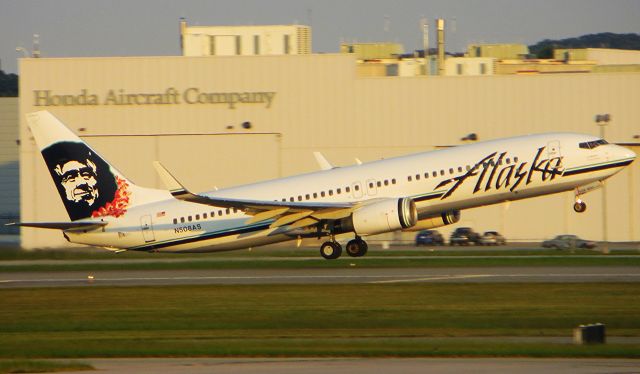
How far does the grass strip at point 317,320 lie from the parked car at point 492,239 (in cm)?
3195

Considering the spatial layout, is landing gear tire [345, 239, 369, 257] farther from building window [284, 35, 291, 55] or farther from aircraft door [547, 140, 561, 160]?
building window [284, 35, 291, 55]

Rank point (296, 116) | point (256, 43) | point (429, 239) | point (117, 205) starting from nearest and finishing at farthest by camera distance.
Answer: point (117, 205) → point (429, 239) → point (296, 116) → point (256, 43)

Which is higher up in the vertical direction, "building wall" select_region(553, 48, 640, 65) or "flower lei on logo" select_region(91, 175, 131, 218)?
"building wall" select_region(553, 48, 640, 65)

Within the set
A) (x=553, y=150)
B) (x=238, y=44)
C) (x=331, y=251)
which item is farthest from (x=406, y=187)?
(x=238, y=44)

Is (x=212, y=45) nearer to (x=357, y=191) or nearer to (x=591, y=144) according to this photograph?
(x=357, y=191)

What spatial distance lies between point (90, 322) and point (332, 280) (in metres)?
11.0

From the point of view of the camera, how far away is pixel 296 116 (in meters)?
69.8

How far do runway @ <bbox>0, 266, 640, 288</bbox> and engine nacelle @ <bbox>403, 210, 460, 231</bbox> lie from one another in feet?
5.91

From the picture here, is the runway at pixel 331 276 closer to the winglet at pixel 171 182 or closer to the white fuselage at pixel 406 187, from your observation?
the white fuselage at pixel 406 187

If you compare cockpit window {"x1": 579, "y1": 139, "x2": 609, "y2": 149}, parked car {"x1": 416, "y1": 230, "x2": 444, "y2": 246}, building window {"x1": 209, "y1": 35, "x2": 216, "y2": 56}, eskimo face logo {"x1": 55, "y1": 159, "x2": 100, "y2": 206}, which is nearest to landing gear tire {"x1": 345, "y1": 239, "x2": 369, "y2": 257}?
cockpit window {"x1": 579, "y1": 139, "x2": 609, "y2": 149}

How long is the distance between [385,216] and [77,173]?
13299 millimetres

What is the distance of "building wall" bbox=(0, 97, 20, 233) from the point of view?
8906cm

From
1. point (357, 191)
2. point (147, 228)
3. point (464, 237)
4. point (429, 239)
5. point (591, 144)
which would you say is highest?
point (591, 144)

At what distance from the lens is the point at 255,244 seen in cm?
4122
